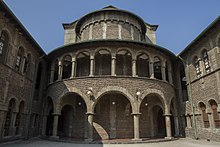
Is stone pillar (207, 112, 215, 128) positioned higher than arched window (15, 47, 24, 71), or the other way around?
arched window (15, 47, 24, 71)

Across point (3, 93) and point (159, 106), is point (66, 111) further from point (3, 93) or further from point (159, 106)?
point (159, 106)

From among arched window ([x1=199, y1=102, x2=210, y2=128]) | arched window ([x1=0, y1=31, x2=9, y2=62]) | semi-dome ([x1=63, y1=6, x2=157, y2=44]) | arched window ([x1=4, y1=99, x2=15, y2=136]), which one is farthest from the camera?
semi-dome ([x1=63, y1=6, x2=157, y2=44])

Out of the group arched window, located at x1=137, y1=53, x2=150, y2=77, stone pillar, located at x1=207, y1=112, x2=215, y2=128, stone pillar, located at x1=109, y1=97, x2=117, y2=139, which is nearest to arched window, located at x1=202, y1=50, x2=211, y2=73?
stone pillar, located at x1=207, y1=112, x2=215, y2=128

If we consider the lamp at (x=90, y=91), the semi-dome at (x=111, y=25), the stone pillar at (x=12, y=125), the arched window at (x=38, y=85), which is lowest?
the stone pillar at (x=12, y=125)

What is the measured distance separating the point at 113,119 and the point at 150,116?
11.4 feet

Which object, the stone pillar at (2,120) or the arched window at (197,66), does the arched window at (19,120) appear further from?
the arched window at (197,66)

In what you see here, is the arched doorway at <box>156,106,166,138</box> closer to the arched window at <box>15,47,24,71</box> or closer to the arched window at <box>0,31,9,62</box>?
the arched window at <box>15,47,24,71</box>

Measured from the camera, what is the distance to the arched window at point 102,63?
48.7 feet

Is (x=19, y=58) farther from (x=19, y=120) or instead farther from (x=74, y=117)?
(x=74, y=117)

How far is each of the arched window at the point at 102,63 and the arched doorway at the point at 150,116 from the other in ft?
14.1

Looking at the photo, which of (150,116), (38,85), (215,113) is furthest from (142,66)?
(38,85)

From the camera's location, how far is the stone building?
1195 cm

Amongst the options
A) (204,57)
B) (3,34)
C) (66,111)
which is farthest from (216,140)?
(3,34)

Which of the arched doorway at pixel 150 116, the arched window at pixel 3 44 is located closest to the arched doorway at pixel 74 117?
the arched doorway at pixel 150 116
